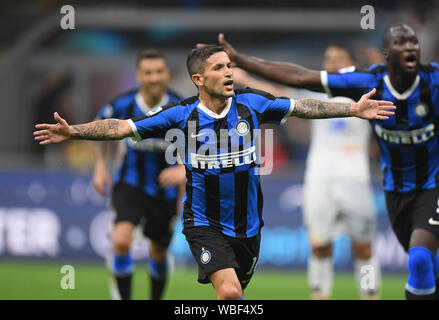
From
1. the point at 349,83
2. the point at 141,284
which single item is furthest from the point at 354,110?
the point at 141,284

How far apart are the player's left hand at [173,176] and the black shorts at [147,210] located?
0.33m

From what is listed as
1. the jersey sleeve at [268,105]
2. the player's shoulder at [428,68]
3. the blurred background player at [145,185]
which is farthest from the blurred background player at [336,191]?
the jersey sleeve at [268,105]

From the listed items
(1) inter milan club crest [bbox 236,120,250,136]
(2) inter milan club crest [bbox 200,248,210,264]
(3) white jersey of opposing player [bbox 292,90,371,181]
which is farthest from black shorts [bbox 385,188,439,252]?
(3) white jersey of opposing player [bbox 292,90,371,181]

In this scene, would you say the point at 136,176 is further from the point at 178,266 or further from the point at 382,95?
the point at 178,266

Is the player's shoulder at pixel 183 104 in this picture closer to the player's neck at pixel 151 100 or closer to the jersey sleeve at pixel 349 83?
the jersey sleeve at pixel 349 83

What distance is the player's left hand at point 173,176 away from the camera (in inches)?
298

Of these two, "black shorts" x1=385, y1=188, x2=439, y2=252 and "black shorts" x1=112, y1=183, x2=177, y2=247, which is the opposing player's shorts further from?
"black shorts" x1=385, y1=188, x2=439, y2=252

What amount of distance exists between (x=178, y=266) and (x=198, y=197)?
5.80 meters

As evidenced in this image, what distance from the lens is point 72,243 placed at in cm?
1159

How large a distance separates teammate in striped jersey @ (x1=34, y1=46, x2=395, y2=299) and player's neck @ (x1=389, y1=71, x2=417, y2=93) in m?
0.61

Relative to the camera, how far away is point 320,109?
222 inches

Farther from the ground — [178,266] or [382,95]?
[382,95]

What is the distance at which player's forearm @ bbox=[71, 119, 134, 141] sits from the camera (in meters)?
5.39
